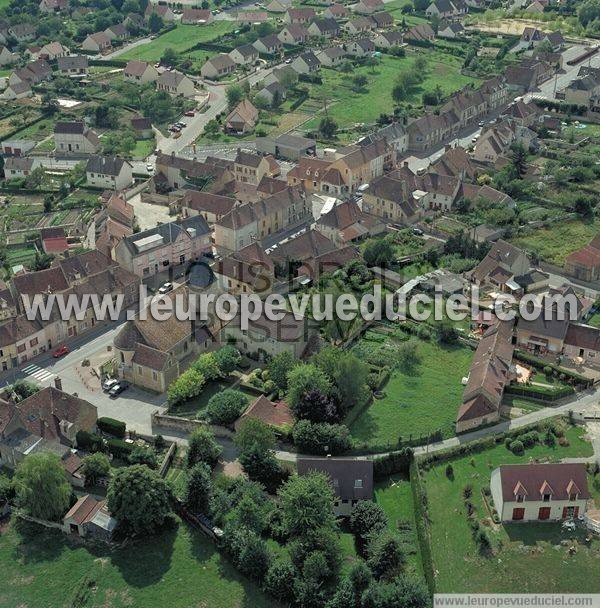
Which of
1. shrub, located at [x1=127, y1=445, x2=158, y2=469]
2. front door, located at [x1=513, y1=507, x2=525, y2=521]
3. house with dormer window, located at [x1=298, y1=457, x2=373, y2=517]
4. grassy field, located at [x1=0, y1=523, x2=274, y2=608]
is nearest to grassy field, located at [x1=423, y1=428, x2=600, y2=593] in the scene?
front door, located at [x1=513, y1=507, x2=525, y2=521]

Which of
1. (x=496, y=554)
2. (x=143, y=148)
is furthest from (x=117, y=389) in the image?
(x=143, y=148)

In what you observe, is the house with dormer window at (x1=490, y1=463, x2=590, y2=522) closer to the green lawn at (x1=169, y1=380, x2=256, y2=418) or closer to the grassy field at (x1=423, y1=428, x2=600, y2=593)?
the grassy field at (x1=423, y1=428, x2=600, y2=593)

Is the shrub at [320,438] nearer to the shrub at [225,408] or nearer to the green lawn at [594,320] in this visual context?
the shrub at [225,408]

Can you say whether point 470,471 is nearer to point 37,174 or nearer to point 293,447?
point 293,447

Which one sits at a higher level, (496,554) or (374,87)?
(496,554)

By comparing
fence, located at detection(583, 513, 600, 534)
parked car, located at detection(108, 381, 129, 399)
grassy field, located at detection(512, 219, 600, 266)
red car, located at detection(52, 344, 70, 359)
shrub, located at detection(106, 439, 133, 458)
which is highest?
fence, located at detection(583, 513, 600, 534)

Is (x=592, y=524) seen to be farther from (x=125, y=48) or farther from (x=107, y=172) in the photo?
(x=125, y=48)
